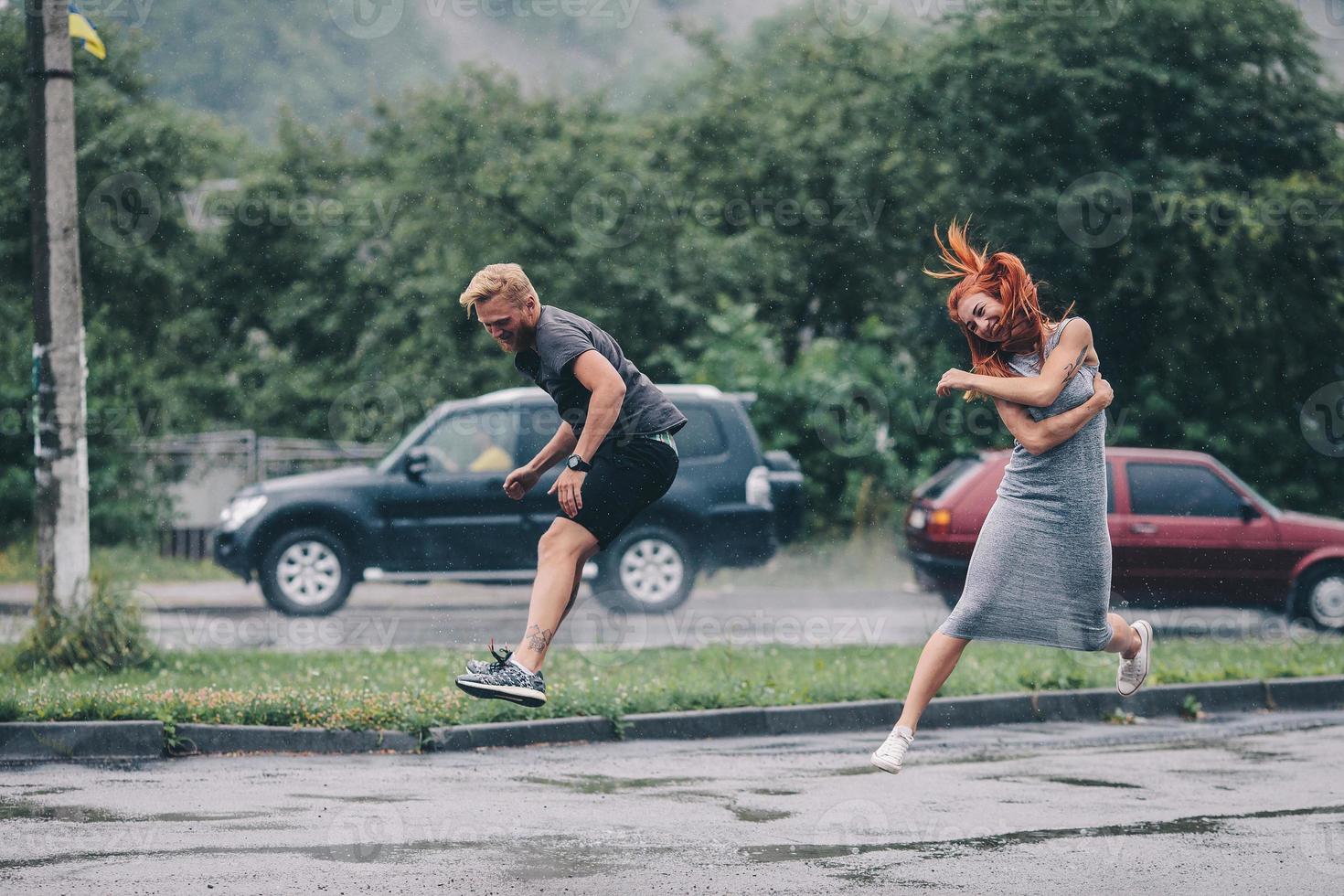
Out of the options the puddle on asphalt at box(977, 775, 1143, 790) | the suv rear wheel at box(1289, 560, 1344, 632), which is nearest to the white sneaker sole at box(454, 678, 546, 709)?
the puddle on asphalt at box(977, 775, 1143, 790)

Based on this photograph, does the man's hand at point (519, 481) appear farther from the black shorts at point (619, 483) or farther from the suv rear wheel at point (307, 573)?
the suv rear wheel at point (307, 573)

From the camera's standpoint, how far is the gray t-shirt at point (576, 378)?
6062mm

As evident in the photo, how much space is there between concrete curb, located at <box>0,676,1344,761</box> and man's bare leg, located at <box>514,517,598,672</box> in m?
2.20

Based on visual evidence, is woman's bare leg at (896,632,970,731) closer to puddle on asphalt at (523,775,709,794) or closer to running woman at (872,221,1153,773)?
running woman at (872,221,1153,773)

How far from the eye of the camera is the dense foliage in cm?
1941

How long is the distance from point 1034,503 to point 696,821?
5.63ft

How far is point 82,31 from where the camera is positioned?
Result: 34.6ft

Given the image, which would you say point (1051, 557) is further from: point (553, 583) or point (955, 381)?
point (553, 583)

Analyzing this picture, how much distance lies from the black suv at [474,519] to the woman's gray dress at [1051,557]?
30.1ft

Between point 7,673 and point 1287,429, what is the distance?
1524 cm

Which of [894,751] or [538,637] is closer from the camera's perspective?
[894,751]

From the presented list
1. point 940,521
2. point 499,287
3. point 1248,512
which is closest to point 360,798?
point 499,287

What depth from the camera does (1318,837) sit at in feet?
19.0

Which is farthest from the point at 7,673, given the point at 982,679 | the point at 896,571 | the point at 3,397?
the point at 896,571
